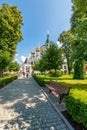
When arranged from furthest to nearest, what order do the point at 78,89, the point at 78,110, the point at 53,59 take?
the point at 53,59, the point at 78,89, the point at 78,110

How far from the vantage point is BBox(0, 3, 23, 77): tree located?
2977 centimetres

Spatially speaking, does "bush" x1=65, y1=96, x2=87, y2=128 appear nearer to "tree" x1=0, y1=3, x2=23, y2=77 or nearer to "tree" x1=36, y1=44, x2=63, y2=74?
"tree" x1=36, y1=44, x2=63, y2=74

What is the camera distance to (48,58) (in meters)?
20.5

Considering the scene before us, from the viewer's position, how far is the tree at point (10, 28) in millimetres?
29766

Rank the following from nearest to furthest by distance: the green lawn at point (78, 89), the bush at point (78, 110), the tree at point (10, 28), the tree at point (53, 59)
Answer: the bush at point (78, 110), the green lawn at point (78, 89), the tree at point (53, 59), the tree at point (10, 28)

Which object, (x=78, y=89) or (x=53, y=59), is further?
(x=53, y=59)

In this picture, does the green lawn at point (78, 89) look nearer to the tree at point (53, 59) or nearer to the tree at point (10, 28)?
the tree at point (53, 59)

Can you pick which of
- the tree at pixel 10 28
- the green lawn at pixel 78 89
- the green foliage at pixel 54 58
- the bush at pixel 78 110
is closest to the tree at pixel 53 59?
the green foliage at pixel 54 58

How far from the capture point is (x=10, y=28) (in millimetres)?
30203

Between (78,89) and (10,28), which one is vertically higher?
(10,28)

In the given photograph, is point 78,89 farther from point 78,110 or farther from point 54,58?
point 54,58

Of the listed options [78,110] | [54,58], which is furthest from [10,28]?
[78,110]

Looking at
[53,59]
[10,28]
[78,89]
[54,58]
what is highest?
[10,28]

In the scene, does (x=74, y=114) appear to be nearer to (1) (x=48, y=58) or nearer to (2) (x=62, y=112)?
(2) (x=62, y=112)
